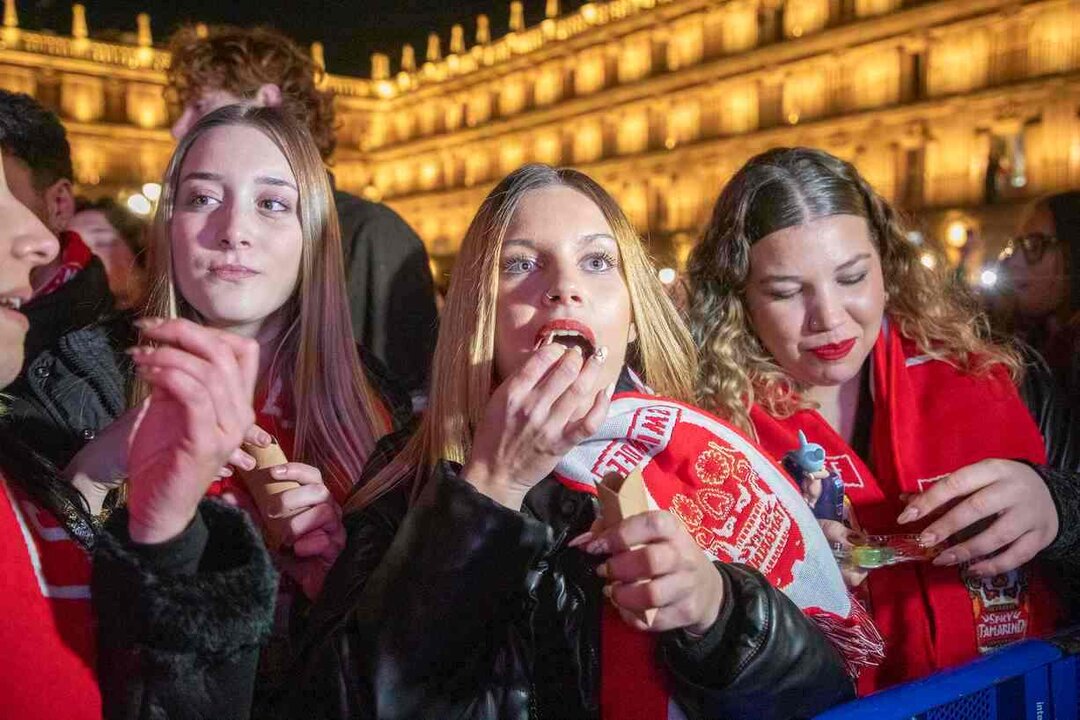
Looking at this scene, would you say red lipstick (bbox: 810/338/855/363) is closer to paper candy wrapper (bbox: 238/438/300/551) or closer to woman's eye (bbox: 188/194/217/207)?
paper candy wrapper (bbox: 238/438/300/551)

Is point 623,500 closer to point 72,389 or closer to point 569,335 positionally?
point 569,335

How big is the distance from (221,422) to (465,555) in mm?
500

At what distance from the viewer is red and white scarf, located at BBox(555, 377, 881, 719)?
1964mm

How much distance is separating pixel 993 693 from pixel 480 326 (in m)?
1.25

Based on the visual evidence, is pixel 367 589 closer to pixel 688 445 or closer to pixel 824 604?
pixel 688 445

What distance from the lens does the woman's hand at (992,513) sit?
2.10 metres

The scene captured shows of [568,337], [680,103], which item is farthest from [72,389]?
[680,103]

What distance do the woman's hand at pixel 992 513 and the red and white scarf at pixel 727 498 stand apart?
0.25 meters

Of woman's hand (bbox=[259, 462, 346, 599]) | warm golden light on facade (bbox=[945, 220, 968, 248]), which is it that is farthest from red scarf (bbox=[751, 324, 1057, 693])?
warm golden light on facade (bbox=[945, 220, 968, 248])

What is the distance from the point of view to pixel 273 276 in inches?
95.2

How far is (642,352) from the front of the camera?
228cm

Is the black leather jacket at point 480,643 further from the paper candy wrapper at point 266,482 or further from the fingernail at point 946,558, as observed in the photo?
the fingernail at point 946,558

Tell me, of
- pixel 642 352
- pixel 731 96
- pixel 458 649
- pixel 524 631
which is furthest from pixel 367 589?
pixel 731 96

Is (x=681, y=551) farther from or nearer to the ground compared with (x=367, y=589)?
farther from the ground
